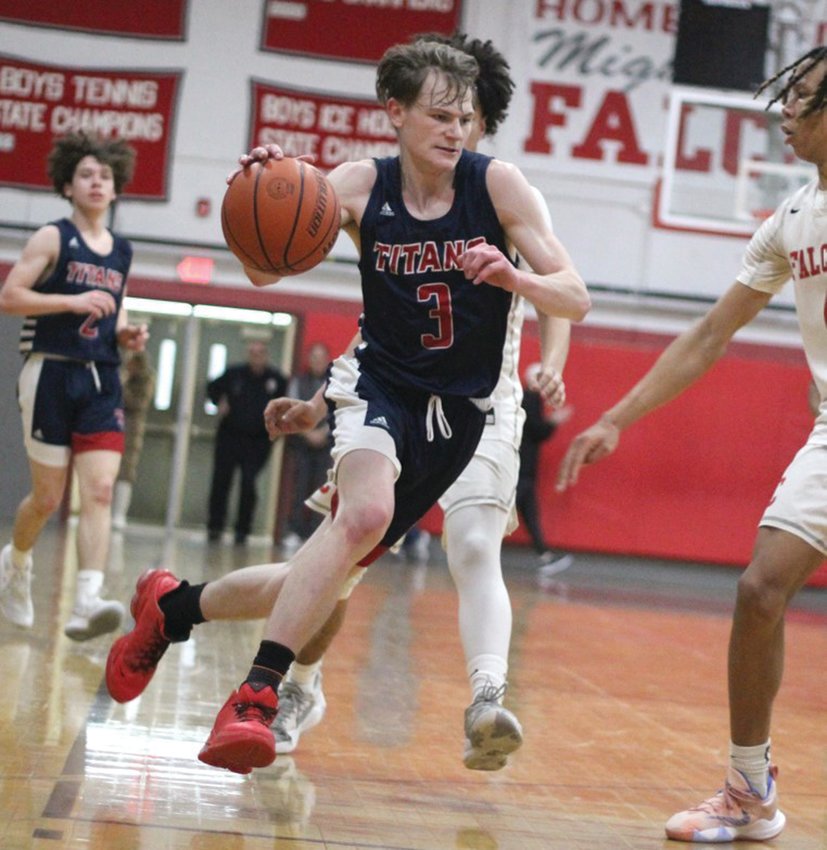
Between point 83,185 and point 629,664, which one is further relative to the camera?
point 629,664

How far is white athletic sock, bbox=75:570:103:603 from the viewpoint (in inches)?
225

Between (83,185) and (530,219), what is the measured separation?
2986 mm

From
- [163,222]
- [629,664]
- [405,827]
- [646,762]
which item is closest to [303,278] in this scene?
[163,222]

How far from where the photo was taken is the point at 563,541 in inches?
563

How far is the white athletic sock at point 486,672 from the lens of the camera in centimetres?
363

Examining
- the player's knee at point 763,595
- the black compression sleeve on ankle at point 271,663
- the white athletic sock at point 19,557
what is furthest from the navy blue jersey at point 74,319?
the player's knee at point 763,595

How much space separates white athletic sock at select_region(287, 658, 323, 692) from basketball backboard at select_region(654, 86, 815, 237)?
10.4 metres

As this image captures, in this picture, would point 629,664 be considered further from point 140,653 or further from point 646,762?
point 140,653

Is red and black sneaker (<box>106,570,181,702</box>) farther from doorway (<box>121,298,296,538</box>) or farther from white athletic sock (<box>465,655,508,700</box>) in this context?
doorway (<box>121,298,296,538</box>)

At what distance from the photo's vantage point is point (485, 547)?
3928 mm

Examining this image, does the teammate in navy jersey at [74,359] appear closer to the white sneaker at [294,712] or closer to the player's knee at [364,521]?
the white sneaker at [294,712]

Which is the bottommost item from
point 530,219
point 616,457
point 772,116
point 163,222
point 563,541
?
point 563,541

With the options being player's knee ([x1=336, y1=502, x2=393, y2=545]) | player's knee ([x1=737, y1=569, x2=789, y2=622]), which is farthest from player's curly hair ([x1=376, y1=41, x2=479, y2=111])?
player's knee ([x1=737, y1=569, x2=789, y2=622])

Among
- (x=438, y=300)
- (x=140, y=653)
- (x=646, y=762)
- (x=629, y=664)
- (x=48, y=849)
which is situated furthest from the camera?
(x=629, y=664)
